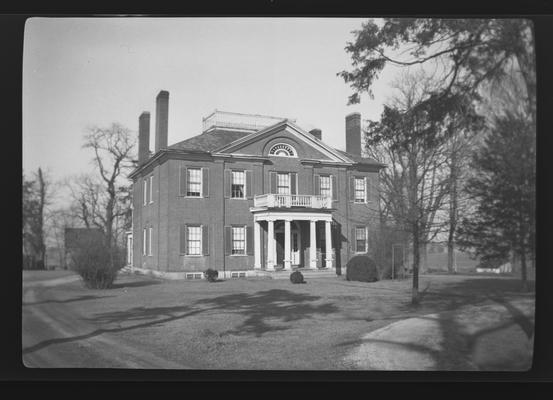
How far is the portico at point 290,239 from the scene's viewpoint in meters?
4.95

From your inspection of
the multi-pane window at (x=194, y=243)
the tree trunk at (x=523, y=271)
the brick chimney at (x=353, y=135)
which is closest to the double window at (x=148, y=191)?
the multi-pane window at (x=194, y=243)

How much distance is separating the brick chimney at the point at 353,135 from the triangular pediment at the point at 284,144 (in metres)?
0.13

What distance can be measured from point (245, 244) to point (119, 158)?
61.3 inches

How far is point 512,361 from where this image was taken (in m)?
4.67

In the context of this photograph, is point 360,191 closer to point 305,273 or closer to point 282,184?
point 282,184

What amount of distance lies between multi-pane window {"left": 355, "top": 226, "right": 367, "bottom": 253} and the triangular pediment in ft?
2.42

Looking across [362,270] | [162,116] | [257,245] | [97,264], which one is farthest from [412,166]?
[97,264]

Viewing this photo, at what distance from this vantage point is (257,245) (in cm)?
495

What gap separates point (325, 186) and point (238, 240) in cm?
107

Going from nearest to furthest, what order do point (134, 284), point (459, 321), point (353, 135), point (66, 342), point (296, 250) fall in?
1. point (66, 342)
2. point (459, 321)
3. point (134, 284)
4. point (296, 250)
5. point (353, 135)

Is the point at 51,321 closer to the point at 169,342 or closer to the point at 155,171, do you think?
the point at 169,342
